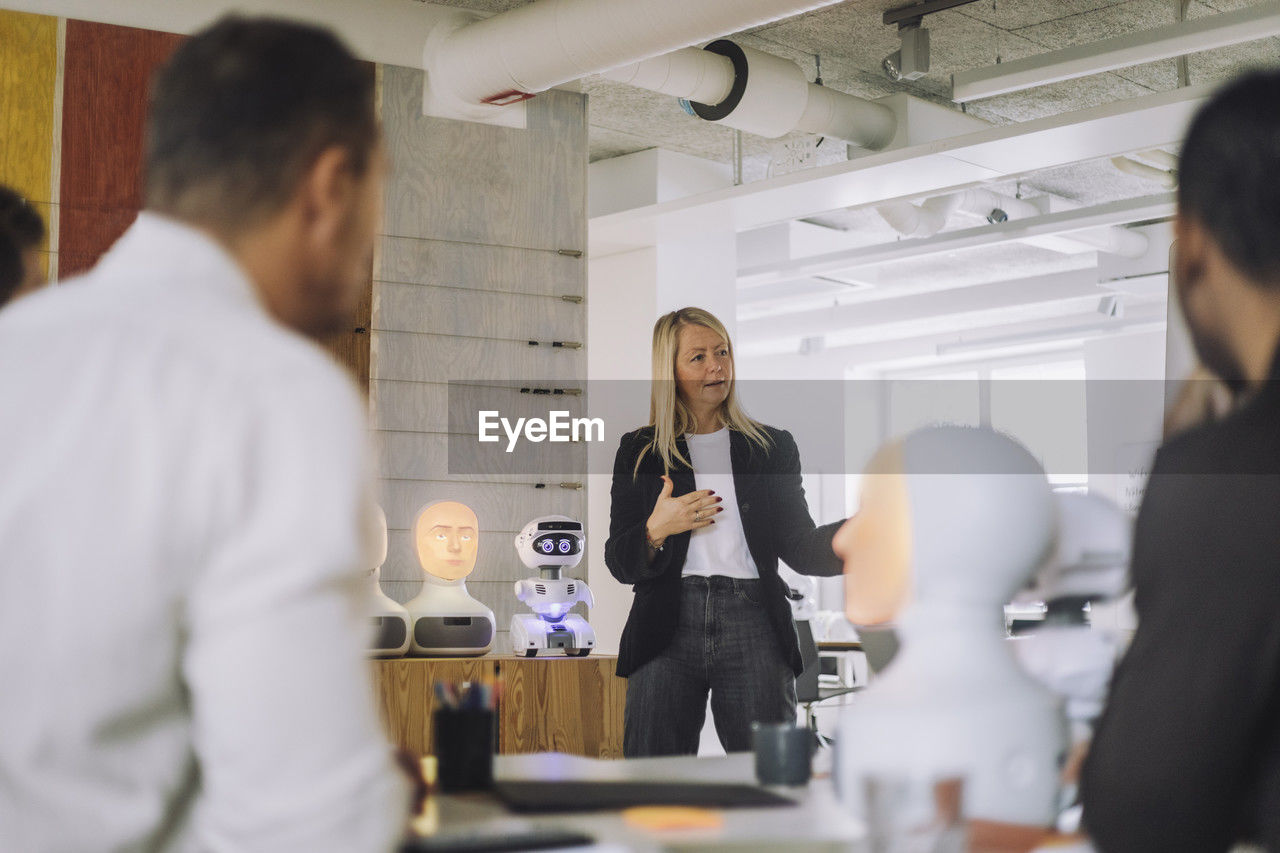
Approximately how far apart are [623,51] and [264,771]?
393 centimetres

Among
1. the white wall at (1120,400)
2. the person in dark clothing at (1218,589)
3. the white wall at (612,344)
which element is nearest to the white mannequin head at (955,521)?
the person in dark clothing at (1218,589)

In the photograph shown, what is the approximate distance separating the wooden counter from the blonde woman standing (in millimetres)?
975

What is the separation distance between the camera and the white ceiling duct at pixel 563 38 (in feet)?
13.8

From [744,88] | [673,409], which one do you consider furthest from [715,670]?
[744,88]

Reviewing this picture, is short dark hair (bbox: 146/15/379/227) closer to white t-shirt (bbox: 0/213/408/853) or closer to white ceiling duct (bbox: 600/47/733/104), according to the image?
white t-shirt (bbox: 0/213/408/853)

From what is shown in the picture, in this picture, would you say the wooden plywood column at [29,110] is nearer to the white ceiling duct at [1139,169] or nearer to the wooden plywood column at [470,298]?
the wooden plywood column at [470,298]

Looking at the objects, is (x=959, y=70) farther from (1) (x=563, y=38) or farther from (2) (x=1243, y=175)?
(2) (x=1243, y=175)

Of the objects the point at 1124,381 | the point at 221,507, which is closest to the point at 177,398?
the point at 221,507

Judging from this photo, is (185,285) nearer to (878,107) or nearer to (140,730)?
(140,730)

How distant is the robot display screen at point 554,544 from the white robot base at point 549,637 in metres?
0.22

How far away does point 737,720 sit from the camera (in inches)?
115

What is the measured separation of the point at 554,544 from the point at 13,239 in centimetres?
254

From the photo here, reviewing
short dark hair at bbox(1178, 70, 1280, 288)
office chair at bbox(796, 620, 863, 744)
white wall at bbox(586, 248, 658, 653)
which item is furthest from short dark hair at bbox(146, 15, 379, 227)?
white wall at bbox(586, 248, 658, 653)

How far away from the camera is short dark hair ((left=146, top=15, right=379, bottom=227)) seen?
39.7 inches
